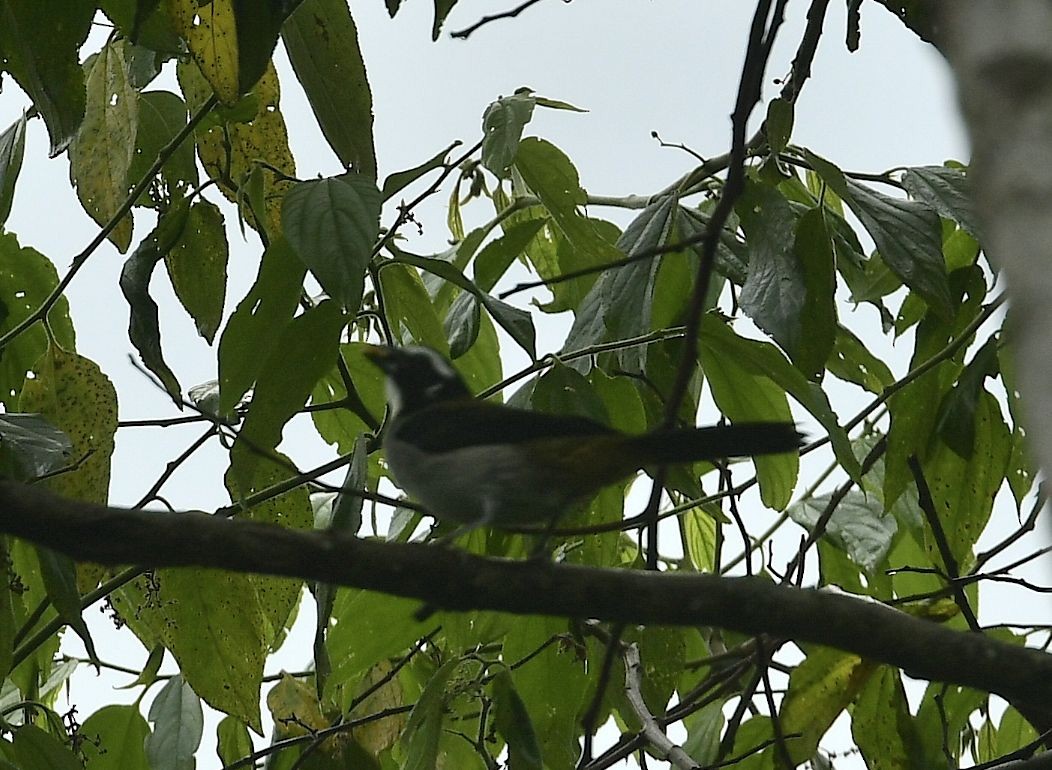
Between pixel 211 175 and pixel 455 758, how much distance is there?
160cm

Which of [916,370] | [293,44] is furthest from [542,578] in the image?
[916,370]

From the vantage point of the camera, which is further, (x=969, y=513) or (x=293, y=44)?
(x=969, y=513)

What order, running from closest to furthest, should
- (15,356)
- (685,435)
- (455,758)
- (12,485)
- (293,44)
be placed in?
1. (12,485)
2. (685,435)
3. (293,44)
4. (15,356)
5. (455,758)

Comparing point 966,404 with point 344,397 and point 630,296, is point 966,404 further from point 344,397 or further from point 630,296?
point 344,397

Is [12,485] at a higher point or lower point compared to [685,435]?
lower

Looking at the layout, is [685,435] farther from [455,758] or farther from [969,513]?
[455,758]

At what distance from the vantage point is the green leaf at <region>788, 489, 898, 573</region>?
3066 millimetres

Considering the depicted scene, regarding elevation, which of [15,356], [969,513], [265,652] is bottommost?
[265,652]

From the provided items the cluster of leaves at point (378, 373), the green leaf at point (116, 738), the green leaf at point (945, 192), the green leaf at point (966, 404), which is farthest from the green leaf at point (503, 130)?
the green leaf at point (116, 738)

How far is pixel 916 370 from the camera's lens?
8.91ft

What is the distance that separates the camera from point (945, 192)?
269 centimetres

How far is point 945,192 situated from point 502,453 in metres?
1.15

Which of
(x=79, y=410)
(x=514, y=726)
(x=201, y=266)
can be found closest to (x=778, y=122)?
(x=201, y=266)

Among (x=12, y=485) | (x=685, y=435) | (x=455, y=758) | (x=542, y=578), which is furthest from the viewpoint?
(x=455, y=758)
